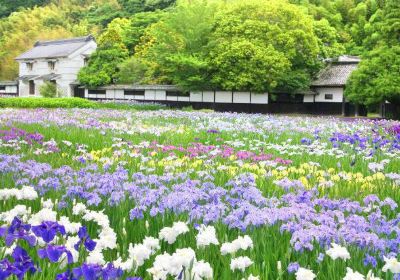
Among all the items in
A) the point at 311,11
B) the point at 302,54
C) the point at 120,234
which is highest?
the point at 311,11

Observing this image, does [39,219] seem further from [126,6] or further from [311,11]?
[126,6]

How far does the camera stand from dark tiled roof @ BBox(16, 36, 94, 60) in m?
49.8

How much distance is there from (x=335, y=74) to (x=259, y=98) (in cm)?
522

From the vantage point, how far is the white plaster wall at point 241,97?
3353cm

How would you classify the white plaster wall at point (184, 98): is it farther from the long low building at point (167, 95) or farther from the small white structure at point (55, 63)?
the small white structure at point (55, 63)

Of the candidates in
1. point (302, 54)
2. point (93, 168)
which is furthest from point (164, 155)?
point (302, 54)

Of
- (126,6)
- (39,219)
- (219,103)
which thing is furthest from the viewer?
(126,6)

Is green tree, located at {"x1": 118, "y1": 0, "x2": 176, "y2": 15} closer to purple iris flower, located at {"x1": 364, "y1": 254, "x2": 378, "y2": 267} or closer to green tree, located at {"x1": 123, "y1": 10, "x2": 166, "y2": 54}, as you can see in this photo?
green tree, located at {"x1": 123, "y1": 10, "x2": 166, "y2": 54}

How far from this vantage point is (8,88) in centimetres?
5556

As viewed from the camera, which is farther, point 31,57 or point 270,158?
point 31,57

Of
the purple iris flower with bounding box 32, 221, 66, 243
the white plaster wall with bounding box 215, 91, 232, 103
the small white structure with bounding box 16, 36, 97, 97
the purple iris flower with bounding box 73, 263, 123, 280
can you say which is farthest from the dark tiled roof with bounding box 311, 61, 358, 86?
the purple iris flower with bounding box 73, 263, 123, 280

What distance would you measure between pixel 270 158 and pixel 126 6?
203 ft

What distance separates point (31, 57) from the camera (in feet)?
176

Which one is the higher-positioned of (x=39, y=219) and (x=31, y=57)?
(x=31, y=57)
